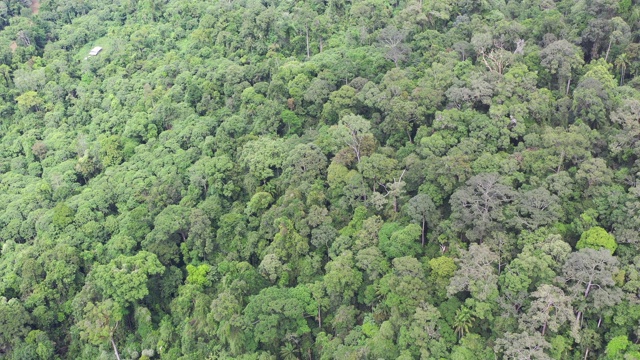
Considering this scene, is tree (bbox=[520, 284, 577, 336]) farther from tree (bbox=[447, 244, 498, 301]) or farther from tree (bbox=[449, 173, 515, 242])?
tree (bbox=[449, 173, 515, 242])

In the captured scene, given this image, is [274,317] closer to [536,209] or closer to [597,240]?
[536,209]

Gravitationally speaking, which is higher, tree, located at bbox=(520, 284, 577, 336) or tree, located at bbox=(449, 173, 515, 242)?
tree, located at bbox=(449, 173, 515, 242)

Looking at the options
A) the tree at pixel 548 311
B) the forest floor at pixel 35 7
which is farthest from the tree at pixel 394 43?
the forest floor at pixel 35 7

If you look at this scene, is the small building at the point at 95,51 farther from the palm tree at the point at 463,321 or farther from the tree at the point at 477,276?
the palm tree at the point at 463,321

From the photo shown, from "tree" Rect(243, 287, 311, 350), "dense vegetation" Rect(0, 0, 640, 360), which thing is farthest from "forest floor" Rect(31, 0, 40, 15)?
"tree" Rect(243, 287, 311, 350)

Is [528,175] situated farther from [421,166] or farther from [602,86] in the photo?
[602,86]

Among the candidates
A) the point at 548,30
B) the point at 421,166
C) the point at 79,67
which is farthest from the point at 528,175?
the point at 79,67

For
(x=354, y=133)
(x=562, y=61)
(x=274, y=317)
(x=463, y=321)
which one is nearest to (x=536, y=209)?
(x=463, y=321)

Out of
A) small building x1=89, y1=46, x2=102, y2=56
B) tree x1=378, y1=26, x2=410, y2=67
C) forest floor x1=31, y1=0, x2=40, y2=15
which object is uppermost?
tree x1=378, y1=26, x2=410, y2=67
